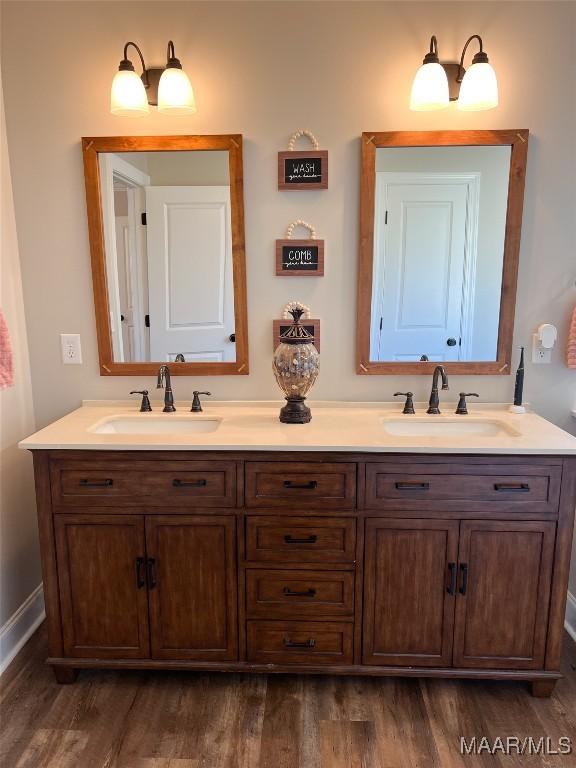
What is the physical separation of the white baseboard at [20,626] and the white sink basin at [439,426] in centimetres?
167

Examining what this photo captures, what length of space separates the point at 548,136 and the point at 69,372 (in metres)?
2.14

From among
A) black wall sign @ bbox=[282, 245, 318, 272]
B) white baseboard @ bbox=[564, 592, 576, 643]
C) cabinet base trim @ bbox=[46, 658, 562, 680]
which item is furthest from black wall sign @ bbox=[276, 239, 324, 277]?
white baseboard @ bbox=[564, 592, 576, 643]

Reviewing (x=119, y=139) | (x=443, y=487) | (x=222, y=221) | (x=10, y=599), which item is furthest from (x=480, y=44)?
(x=10, y=599)

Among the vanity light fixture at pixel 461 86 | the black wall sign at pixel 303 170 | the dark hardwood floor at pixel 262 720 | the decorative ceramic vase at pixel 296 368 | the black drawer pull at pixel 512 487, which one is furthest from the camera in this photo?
the black wall sign at pixel 303 170

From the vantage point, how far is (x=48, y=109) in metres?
2.06

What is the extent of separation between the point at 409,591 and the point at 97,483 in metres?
1.13

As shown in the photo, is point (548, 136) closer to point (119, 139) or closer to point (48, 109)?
point (119, 139)

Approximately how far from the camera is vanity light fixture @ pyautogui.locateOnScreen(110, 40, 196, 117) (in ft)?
6.20

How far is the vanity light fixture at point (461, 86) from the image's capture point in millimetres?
1828

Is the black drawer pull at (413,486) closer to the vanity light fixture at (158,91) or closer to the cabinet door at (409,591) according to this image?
the cabinet door at (409,591)

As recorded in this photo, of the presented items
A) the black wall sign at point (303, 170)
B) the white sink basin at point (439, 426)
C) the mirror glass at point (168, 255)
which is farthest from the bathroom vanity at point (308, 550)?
the black wall sign at point (303, 170)

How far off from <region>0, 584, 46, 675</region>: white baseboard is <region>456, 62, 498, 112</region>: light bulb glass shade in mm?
2605

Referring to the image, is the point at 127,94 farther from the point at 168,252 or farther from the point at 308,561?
the point at 308,561

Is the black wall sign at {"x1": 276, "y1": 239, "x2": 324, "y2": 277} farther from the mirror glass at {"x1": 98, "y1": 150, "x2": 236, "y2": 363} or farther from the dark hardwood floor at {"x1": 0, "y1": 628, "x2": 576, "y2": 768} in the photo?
the dark hardwood floor at {"x1": 0, "y1": 628, "x2": 576, "y2": 768}
